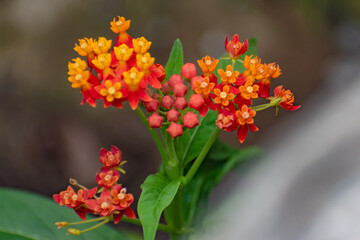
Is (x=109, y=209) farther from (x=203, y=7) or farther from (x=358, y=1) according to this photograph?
(x=358, y=1)

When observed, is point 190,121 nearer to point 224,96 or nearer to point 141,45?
point 224,96

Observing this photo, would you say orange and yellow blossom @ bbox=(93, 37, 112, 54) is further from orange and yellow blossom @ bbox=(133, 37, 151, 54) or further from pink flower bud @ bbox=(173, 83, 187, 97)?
pink flower bud @ bbox=(173, 83, 187, 97)

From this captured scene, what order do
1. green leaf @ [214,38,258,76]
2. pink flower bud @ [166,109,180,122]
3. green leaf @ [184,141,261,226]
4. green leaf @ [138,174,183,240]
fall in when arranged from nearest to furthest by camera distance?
green leaf @ [138,174,183,240] → pink flower bud @ [166,109,180,122] → green leaf @ [214,38,258,76] → green leaf @ [184,141,261,226]

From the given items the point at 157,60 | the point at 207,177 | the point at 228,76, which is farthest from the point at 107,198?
the point at 157,60

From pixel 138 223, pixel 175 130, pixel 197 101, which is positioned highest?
pixel 197 101

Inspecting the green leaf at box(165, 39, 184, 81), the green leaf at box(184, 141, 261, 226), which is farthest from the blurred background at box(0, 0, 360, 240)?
the green leaf at box(165, 39, 184, 81)
